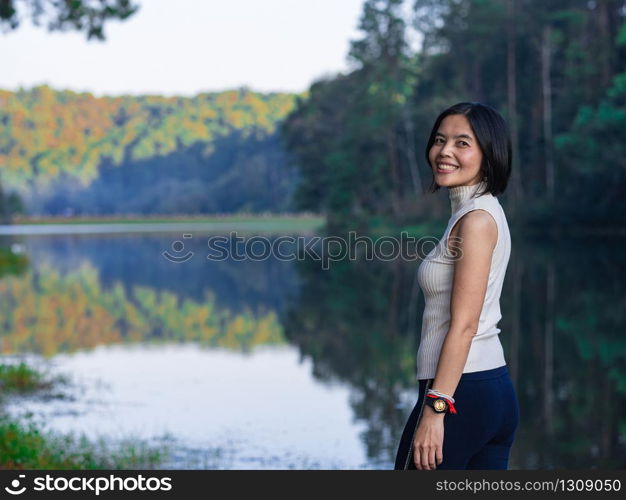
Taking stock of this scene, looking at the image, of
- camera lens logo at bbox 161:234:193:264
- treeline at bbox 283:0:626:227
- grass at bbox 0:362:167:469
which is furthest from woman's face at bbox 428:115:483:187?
camera lens logo at bbox 161:234:193:264

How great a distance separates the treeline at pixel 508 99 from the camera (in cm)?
4025

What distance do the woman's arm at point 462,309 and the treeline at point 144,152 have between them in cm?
12540

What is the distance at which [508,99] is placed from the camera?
47.8 meters

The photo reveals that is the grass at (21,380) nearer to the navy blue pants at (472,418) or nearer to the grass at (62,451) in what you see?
the grass at (62,451)

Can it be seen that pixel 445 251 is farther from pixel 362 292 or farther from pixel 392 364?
pixel 362 292

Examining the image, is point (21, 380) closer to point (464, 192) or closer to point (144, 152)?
point (464, 192)

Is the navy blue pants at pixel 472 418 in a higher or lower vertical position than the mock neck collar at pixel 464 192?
lower

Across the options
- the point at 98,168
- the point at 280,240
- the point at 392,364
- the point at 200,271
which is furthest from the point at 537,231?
the point at 98,168

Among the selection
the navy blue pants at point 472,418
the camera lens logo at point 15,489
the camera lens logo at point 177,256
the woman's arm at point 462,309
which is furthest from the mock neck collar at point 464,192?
the camera lens logo at point 177,256

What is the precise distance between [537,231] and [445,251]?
136 ft

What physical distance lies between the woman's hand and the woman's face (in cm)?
68

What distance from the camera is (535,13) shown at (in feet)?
154

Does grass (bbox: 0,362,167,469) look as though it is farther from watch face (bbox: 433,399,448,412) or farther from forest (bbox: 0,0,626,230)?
forest (bbox: 0,0,626,230)

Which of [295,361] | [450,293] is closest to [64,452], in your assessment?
[450,293]
